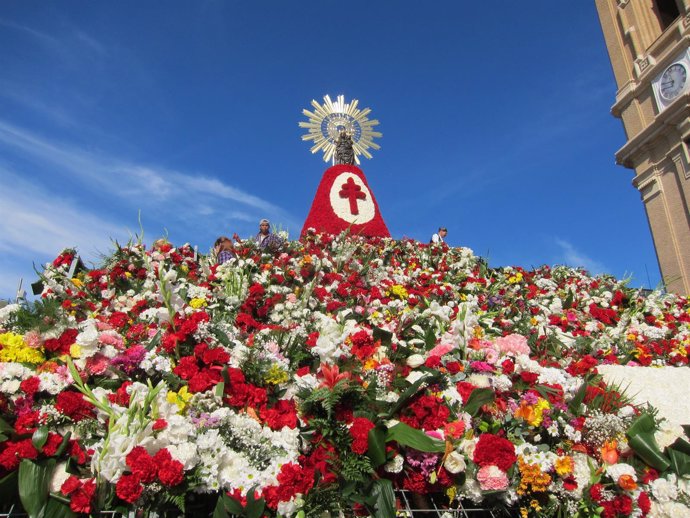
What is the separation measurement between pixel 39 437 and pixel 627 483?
2.87 m

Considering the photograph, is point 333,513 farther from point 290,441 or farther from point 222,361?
point 222,361

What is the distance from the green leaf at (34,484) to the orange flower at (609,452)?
2776 millimetres

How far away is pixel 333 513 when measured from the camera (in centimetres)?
218

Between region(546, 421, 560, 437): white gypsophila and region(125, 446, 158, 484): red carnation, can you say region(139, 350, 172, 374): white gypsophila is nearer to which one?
region(125, 446, 158, 484): red carnation

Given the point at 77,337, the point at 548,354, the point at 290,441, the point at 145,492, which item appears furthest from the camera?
the point at 548,354

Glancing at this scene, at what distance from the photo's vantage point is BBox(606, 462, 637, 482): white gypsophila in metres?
2.45

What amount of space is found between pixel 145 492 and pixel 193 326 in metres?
1.09

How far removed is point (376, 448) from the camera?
2.30 m

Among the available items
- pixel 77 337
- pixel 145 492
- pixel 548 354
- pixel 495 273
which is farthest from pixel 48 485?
pixel 495 273

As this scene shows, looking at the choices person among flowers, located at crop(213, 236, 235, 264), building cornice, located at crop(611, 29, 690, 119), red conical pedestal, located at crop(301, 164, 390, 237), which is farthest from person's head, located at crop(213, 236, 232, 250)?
building cornice, located at crop(611, 29, 690, 119)

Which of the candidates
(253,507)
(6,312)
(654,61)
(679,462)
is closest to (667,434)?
(679,462)

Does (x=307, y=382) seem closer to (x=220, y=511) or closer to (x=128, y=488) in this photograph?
(x=220, y=511)

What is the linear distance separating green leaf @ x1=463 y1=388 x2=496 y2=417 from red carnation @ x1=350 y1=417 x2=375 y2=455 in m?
0.63

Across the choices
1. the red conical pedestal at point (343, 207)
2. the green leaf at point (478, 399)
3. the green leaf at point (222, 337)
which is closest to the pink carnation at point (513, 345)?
the green leaf at point (478, 399)
